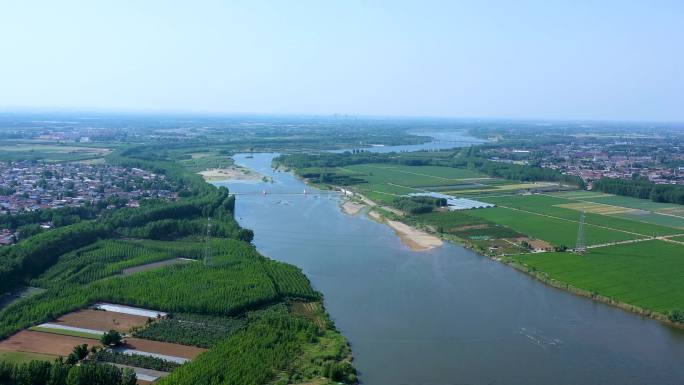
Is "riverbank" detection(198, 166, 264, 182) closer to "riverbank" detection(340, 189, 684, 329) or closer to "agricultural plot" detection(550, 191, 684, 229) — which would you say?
"riverbank" detection(340, 189, 684, 329)

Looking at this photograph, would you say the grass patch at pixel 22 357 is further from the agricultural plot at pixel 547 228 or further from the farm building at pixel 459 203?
the farm building at pixel 459 203

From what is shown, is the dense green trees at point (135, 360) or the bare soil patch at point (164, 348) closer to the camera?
the dense green trees at point (135, 360)

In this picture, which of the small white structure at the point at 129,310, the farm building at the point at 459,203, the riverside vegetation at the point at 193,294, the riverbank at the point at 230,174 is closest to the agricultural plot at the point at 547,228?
the farm building at the point at 459,203

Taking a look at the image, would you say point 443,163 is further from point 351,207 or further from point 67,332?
point 67,332

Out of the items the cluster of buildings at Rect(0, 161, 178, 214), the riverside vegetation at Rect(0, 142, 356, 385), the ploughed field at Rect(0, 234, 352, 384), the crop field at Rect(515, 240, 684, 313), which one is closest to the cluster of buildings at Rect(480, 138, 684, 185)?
the crop field at Rect(515, 240, 684, 313)

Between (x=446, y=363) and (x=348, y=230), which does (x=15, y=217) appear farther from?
(x=446, y=363)

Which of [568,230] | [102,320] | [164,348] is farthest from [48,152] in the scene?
[164,348]

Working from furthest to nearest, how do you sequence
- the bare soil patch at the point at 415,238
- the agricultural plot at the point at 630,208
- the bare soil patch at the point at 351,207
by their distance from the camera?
the bare soil patch at the point at 351,207 < the agricultural plot at the point at 630,208 < the bare soil patch at the point at 415,238
